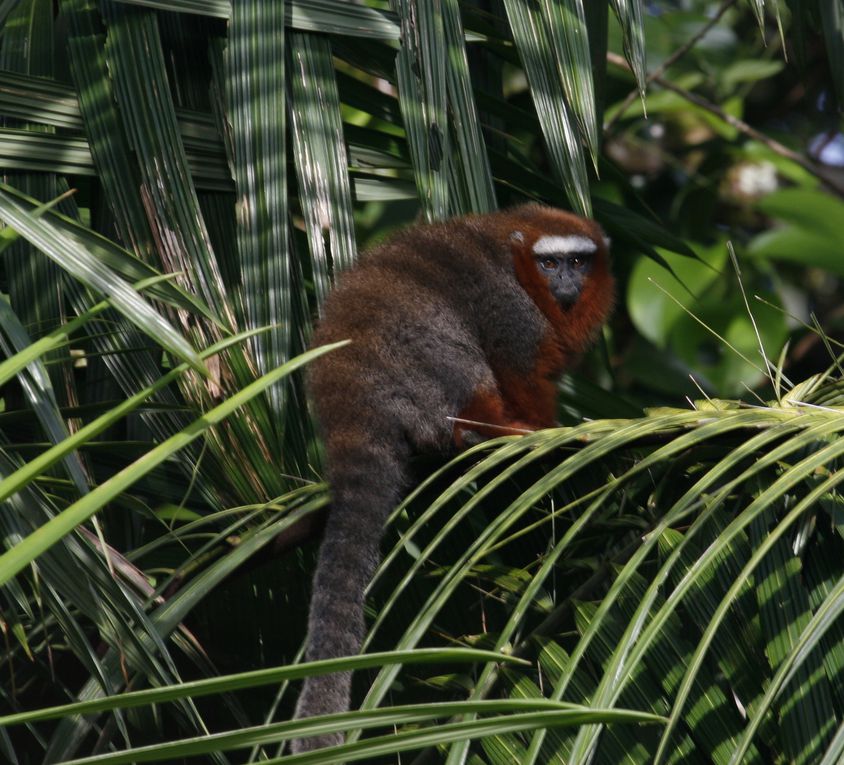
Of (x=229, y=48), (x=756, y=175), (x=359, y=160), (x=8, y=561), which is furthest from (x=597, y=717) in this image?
(x=756, y=175)

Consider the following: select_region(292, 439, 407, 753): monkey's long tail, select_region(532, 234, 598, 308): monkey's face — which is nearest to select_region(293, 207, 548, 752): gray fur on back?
select_region(292, 439, 407, 753): monkey's long tail

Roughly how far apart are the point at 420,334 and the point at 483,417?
0.99 feet

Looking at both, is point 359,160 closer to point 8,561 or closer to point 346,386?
point 346,386

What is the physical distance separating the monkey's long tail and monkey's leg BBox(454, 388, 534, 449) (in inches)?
13.4

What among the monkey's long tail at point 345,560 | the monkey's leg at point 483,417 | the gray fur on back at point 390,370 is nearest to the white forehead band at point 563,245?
the gray fur on back at point 390,370

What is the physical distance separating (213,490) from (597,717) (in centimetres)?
148

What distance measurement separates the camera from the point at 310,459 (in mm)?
2504

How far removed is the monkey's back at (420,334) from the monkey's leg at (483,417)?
1.0 inches

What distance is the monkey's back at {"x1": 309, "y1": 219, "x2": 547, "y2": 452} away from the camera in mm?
2432

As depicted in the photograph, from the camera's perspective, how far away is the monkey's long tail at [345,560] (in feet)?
5.59

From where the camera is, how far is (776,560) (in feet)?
5.28

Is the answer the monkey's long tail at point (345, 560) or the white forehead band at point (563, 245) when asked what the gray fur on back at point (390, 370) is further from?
the white forehead band at point (563, 245)

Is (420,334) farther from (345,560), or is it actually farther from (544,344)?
(345,560)

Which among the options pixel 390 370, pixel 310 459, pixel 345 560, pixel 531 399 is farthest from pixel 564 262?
pixel 345 560
